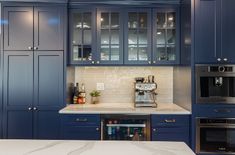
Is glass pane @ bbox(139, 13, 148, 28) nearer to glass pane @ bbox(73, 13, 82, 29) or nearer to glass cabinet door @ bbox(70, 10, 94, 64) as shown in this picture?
glass cabinet door @ bbox(70, 10, 94, 64)

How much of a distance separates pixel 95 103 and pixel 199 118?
1.53 meters

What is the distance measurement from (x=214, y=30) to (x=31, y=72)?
2442 mm

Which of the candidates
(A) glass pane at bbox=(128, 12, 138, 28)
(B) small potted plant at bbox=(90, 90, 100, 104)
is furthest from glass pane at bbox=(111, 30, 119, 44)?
(B) small potted plant at bbox=(90, 90, 100, 104)

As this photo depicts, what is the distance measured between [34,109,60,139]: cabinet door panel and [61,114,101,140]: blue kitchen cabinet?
0.75 feet

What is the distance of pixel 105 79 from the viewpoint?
3814 millimetres

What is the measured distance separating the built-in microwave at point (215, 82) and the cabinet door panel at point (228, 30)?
16cm

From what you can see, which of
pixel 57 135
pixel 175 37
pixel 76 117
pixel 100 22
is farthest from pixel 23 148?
pixel 175 37

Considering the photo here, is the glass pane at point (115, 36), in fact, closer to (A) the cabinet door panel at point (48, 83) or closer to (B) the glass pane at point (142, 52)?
(B) the glass pane at point (142, 52)

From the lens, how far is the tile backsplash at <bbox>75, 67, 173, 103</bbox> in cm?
379

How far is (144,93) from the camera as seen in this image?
3.47 m

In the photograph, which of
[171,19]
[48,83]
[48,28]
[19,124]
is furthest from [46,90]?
[171,19]

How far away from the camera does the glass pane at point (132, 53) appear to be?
11.3ft

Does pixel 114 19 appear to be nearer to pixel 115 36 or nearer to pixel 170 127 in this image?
pixel 115 36

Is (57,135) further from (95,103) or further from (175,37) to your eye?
(175,37)
